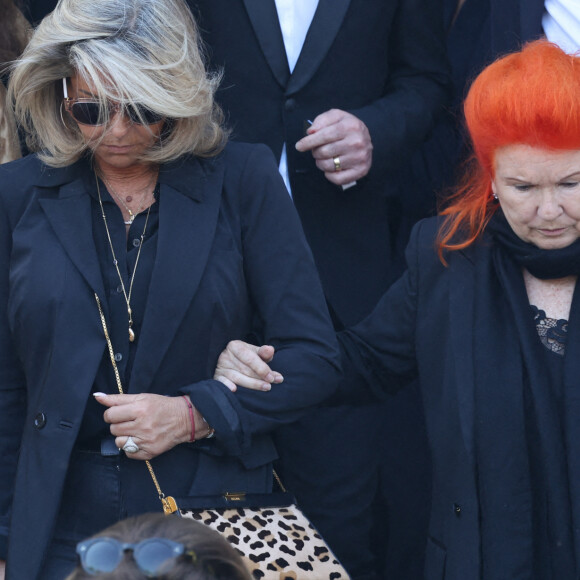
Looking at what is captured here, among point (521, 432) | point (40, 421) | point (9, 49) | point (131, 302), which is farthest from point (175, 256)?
point (9, 49)

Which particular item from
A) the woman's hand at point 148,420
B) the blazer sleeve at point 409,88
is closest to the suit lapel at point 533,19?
the blazer sleeve at point 409,88

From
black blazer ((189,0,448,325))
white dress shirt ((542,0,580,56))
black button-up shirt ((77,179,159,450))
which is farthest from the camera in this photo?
black blazer ((189,0,448,325))

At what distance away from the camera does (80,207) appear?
272cm

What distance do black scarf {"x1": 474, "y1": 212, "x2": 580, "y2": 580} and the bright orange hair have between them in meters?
0.15

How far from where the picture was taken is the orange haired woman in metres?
2.52

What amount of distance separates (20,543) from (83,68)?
1.12 meters

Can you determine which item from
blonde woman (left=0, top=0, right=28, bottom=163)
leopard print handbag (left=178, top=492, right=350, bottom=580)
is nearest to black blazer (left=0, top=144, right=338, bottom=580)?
leopard print handbag (left=178, top=492, right=350, bottom=580)

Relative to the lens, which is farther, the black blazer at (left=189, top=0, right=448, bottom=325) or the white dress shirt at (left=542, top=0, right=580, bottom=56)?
the black blazer at (left=189, top=0, right=448, bottom=325)

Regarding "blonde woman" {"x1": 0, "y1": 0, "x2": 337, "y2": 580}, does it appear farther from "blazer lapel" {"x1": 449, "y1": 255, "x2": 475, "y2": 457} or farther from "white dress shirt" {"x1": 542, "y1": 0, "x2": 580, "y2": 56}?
"white dress shirt" {"x1": 542, "y1": 0, "x2": 580, "y2": 56}

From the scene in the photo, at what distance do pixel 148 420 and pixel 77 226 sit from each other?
1.65ft

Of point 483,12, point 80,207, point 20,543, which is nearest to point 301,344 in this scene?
point 80,207

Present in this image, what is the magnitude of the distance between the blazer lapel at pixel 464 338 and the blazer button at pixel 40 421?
964 millimetres

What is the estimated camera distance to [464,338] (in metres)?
2.66

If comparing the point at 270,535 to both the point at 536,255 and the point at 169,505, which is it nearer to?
the point at 169,505
